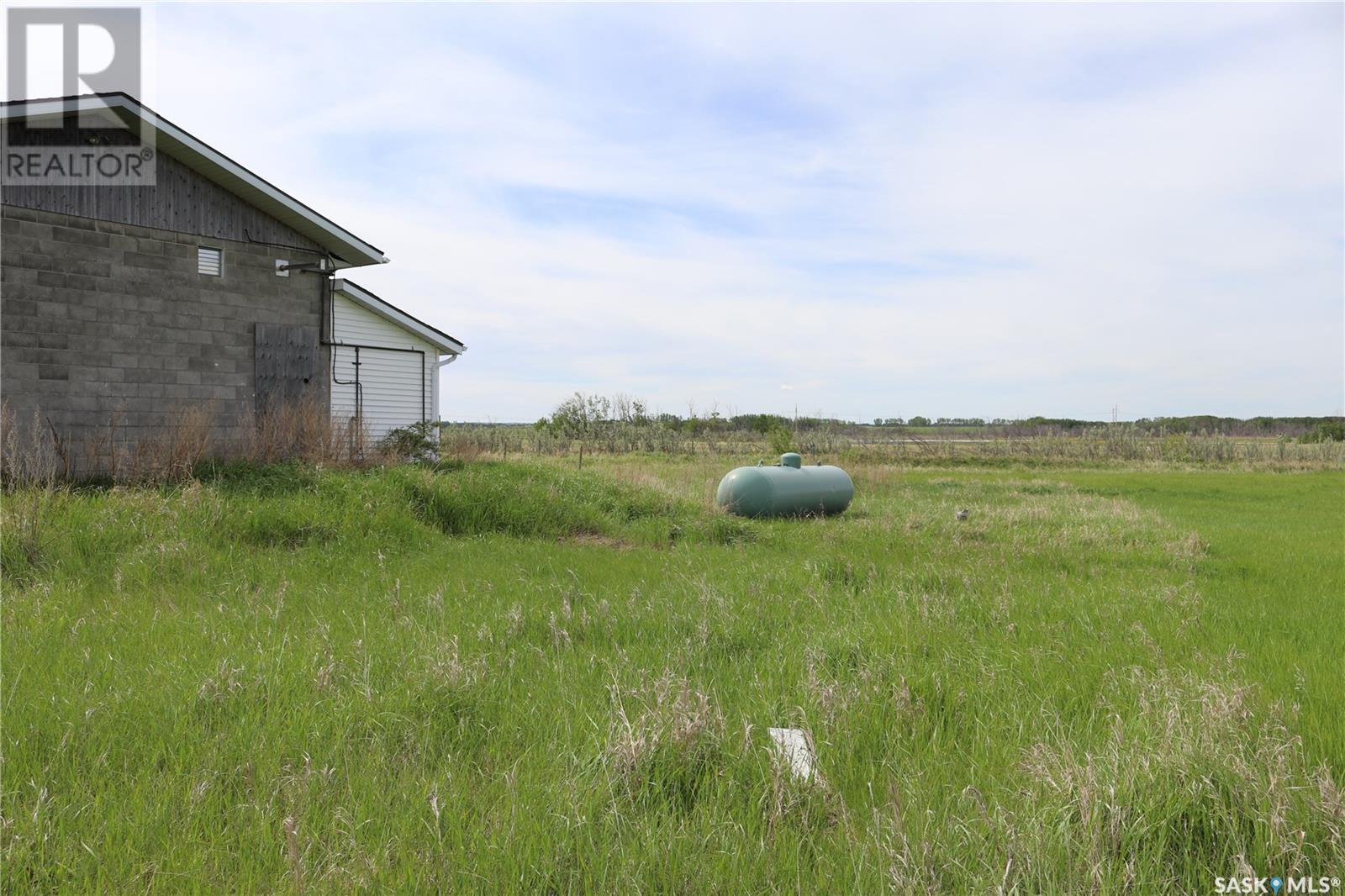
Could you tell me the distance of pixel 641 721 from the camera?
146 inches

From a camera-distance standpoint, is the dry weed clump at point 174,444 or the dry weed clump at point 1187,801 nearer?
the dry weed clump at point 1187,801

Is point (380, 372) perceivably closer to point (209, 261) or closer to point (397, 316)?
point (397, 316)

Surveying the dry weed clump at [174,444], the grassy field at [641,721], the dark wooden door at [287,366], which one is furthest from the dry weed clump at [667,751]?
the dark wooden door at [287,366]

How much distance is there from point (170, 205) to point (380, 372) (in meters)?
5.95

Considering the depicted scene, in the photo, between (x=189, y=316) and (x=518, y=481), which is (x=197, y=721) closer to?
(x=518, y=481)

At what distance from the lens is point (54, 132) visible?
15.1 meters

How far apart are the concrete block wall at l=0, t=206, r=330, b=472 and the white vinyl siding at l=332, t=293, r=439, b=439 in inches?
67.8

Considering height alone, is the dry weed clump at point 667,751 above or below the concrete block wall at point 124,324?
below

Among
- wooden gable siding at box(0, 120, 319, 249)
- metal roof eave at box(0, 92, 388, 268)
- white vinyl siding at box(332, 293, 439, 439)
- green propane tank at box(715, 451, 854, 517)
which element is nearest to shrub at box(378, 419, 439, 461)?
white vinyl siding at box(332, 293, 439, 439)

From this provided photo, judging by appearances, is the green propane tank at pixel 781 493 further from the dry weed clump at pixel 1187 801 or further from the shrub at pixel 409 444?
the dry weed clump at pixel 1187 801

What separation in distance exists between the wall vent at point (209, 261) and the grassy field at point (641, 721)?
9.29 m

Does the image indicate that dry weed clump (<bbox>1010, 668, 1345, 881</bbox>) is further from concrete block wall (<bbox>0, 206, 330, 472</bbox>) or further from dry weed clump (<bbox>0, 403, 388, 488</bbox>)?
concrete block wall (<bbox>0, 206, 330, 472</bbox>)

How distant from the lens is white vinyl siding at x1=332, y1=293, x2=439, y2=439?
20.0 m

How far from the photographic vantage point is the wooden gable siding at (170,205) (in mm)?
15039
